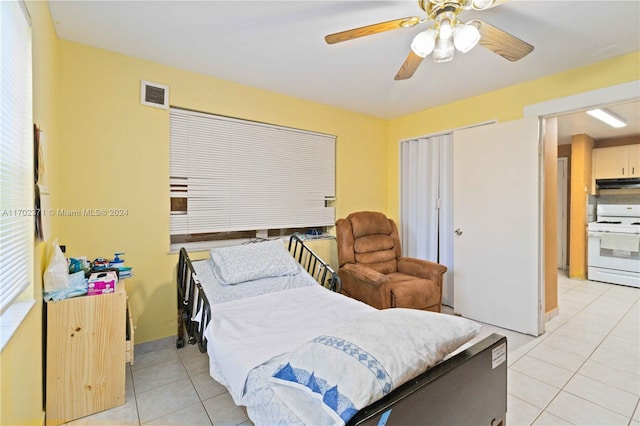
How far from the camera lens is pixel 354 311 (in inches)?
78.5

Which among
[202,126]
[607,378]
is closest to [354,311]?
[607,378]

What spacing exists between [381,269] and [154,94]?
9.04ft

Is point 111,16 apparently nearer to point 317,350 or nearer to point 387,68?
point 387,68

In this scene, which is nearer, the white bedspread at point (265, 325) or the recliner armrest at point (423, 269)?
the white bedspread at point (265, 325)

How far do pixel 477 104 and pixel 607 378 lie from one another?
103 inches

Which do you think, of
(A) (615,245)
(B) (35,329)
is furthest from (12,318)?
(A) (615,245)

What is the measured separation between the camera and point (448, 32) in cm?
160

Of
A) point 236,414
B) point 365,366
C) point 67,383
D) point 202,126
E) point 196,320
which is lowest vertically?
point 236,414

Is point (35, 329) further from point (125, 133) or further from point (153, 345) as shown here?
point (125, 133)

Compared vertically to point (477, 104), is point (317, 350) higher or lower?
lower

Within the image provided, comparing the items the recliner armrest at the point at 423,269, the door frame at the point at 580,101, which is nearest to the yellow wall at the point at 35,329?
the recliner armrest at the point at 423,269

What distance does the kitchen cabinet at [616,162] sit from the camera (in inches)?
192

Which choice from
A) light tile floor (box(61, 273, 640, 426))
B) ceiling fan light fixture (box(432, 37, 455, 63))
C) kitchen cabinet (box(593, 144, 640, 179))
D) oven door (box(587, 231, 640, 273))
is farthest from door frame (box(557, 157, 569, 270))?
ceiling fan light fixture (box(432, 37, 455, 63))

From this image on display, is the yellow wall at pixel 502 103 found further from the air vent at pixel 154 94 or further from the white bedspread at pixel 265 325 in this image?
the air vent at pixel 154 94
